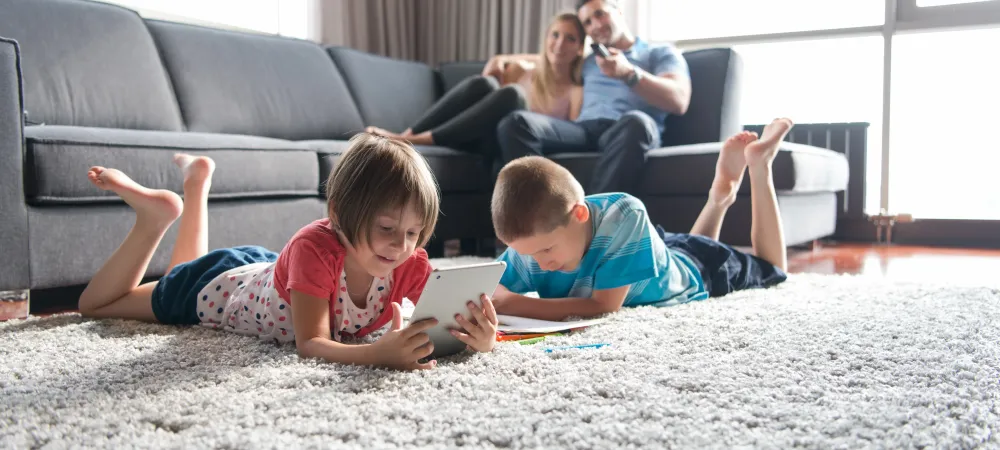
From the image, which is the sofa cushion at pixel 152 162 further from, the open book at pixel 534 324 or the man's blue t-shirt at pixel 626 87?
the man's blue t-shirt at pixel 626 87

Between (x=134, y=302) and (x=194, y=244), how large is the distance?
9.0 inches

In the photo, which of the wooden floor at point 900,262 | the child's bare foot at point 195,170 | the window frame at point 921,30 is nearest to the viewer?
the child's bare foot at point 195,170

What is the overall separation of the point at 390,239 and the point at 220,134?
1.34 metres

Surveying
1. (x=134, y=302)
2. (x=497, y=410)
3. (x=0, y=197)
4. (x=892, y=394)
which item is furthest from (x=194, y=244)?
(x=892, y=394)

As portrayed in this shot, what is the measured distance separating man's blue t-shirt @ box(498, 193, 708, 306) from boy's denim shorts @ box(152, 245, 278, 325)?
1.87 ft

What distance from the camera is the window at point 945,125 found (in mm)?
3748

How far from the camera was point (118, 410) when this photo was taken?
88 centimetres

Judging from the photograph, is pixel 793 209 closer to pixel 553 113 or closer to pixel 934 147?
pixel 553 113

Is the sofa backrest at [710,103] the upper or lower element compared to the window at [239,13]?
lower

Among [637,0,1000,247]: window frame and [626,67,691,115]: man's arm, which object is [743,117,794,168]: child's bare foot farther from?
[637,0,1000,247]: window frame

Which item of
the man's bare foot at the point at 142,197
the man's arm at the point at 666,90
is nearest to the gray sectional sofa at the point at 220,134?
the man's arm at the point at 666,90

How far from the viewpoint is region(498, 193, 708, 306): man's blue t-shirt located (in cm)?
150

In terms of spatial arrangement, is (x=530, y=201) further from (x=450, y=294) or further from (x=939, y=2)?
(x=939, y=2)

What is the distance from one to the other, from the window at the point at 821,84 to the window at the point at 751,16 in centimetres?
9
